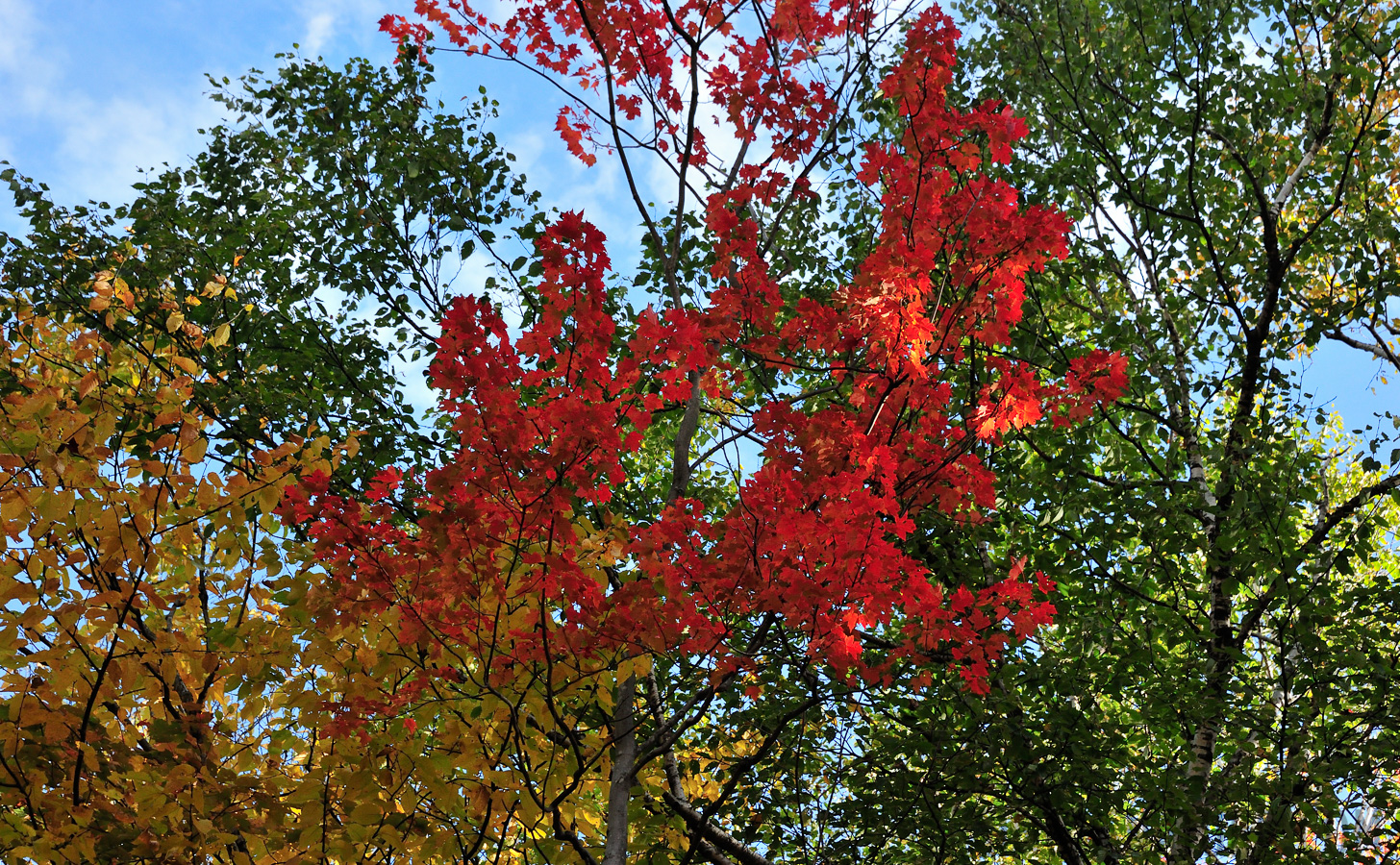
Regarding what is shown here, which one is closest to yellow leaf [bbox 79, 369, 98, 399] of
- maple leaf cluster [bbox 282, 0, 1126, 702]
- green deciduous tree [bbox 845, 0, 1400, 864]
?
maple leaf cluster [bbox 282, 0, 1126, 702]

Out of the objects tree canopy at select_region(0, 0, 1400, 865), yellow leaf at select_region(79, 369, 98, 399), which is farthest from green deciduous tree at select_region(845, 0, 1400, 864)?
yellow leaf at select_region(79, 369, 98, 399)

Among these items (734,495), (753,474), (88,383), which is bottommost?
(88,383)

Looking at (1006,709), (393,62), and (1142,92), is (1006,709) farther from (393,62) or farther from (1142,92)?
(393,62)

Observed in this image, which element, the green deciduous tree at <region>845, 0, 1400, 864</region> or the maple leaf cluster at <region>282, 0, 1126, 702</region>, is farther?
the green deciduous tree at <region>845, 0, 1400, 864</region>

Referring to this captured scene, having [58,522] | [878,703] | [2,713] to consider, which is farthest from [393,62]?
[878,703]

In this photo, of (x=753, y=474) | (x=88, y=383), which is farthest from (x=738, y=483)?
(x=88, y=383)

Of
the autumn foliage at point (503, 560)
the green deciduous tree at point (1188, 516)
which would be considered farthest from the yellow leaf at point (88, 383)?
the green deciduous tree at point (1188, 516)

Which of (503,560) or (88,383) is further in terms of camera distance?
(503,560)

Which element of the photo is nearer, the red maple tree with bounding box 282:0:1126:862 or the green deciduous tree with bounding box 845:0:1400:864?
the red maple tree with bounding box 282:0:1126:862

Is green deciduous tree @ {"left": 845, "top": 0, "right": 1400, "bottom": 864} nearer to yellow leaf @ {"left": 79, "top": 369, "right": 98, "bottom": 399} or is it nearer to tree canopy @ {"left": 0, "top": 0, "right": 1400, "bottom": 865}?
tree canopy @ {"left": 0, "top": 0, "right": 1400, "bottom": 865}

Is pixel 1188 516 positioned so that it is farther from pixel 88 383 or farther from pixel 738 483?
pixel 88 383

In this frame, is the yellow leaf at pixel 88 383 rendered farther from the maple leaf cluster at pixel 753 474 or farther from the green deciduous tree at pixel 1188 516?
the green deciduous tree at pixel 1188 516

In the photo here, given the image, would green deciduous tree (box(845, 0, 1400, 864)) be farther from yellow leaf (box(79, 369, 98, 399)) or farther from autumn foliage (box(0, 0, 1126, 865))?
yellow leaf (box(79, 369, 98, 399))

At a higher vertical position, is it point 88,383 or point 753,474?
point 753,474
